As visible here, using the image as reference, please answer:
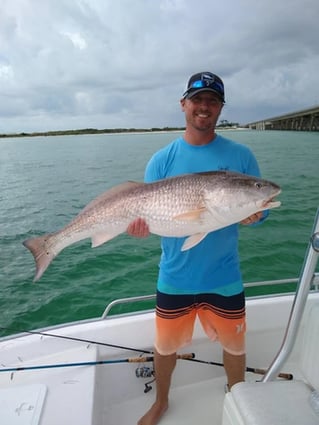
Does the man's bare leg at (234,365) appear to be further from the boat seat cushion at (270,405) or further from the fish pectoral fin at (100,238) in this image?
the fish pectoral fin at (100,238)

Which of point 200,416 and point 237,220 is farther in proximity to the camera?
point 200,416

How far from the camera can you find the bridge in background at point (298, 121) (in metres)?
81.4

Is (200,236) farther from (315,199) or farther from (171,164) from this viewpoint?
(315,199)

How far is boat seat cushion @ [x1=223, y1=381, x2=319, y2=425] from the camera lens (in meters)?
1.74

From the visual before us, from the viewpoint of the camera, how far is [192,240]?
2611 mm

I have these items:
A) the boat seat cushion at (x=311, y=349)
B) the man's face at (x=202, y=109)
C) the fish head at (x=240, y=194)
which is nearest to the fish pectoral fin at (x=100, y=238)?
the fish head at (x=240, y=194)

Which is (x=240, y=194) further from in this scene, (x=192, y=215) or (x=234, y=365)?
(x=234, y=365)

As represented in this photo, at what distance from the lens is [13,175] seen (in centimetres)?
2523

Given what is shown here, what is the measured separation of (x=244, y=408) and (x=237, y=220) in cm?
122

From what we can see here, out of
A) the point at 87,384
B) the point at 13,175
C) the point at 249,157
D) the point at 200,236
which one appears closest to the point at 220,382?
the point at 87,384

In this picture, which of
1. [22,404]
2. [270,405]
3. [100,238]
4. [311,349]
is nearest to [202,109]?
[100,238]

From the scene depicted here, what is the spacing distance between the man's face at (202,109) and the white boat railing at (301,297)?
3.59 ft

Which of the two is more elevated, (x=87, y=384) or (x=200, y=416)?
(x=87, y=384)

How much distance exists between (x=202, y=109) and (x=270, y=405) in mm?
1972
